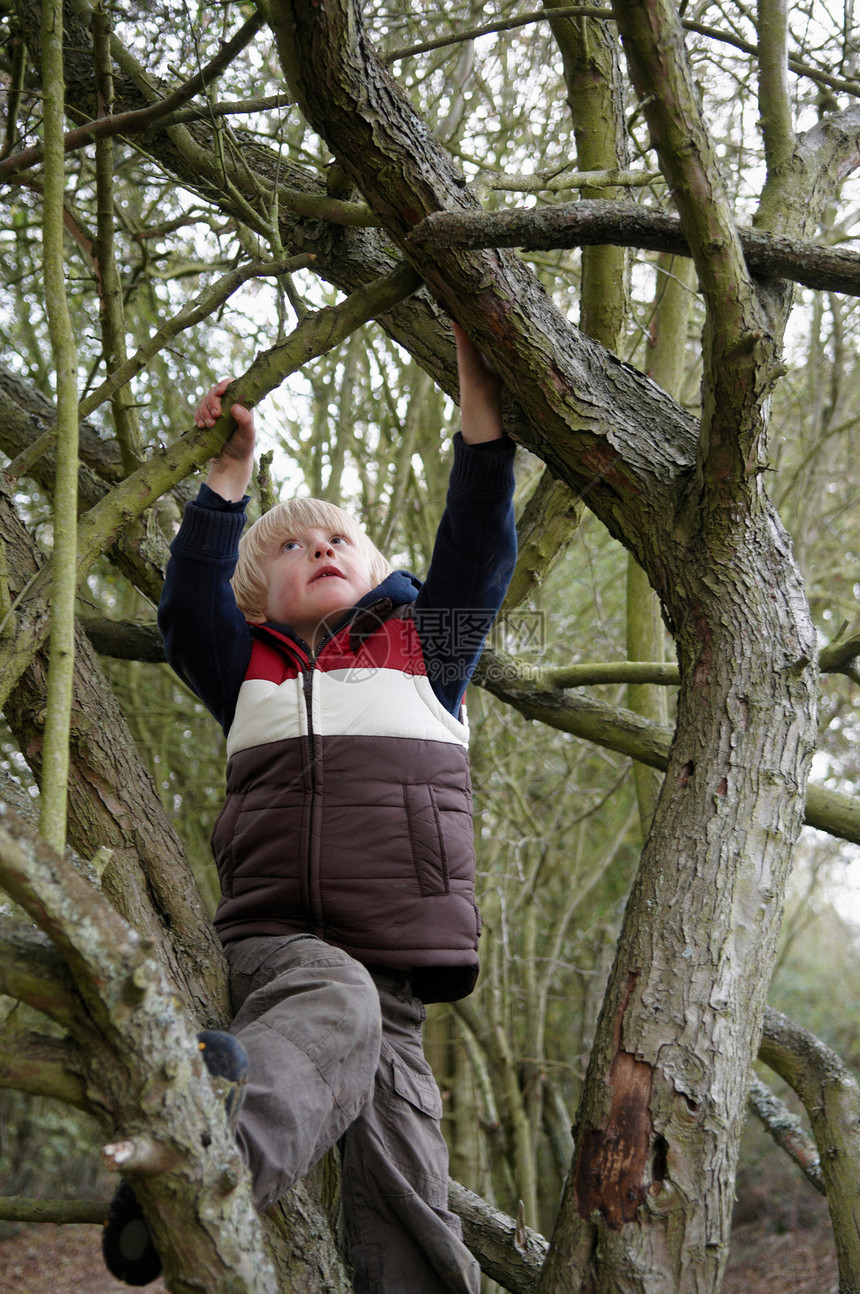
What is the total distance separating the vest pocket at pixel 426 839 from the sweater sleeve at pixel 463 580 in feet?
0.81

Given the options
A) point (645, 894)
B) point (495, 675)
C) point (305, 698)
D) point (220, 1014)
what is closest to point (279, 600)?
point (305, 698)

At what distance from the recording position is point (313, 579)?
2035mm

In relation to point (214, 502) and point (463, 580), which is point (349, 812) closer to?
point (463, 580)

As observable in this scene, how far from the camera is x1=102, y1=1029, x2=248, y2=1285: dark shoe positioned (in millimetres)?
1107

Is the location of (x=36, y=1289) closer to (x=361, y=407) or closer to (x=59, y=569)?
(x=361, y=407)

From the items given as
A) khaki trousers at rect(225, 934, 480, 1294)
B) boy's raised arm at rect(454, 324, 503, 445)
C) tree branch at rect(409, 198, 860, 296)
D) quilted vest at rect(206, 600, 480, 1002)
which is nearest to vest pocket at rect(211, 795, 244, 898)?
quilted vest at rect(206, 600, 480, 1002)

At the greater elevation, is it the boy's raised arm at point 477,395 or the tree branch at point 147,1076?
the boy's raised arm at point 477,395

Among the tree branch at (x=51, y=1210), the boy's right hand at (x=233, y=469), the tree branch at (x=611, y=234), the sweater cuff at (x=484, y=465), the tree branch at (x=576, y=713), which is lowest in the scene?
the tree branch at (x=51, y=1210)

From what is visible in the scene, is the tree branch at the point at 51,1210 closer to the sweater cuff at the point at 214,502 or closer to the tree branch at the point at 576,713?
the sweater cuff at the point at 214,502

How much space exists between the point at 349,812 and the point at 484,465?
0.66m

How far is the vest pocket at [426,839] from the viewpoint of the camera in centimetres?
168

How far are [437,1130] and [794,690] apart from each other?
0.94 meters

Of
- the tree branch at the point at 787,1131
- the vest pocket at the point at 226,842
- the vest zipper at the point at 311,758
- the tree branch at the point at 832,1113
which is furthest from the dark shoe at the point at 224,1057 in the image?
the tree branch at the point at 787,1131

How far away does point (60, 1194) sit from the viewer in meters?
6.36
